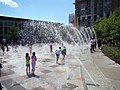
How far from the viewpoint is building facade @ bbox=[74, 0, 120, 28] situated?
280ft

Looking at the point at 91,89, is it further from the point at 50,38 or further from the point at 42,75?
the point at 50,38

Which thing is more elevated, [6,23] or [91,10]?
[91,10]

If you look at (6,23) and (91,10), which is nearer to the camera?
(6,23)

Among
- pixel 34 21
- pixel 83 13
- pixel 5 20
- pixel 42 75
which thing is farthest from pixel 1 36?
pixel 42 75

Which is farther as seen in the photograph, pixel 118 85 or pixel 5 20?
pixel 5 20

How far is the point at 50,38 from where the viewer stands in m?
63.2

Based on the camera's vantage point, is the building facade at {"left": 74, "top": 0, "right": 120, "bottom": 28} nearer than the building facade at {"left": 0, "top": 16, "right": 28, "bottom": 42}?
No

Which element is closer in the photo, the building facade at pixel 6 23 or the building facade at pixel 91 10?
the building facade at pixel 6 23

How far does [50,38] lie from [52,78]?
52.1 m

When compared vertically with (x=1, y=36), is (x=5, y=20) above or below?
above

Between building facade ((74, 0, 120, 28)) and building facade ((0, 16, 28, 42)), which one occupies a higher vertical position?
building facade ((74, 0, 120, 28))

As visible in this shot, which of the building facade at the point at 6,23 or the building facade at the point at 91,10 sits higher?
the building facade at the point at 91,10

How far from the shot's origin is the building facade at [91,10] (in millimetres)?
85425

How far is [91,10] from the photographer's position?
97750mm
